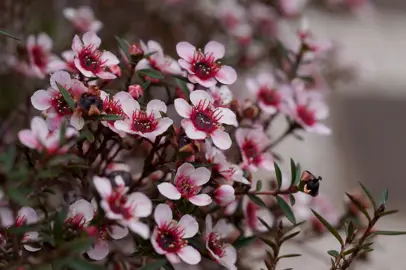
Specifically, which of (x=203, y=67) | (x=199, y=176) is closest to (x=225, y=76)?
(x=203, y=67)

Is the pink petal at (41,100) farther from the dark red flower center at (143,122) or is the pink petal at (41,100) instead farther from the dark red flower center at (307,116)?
the dark red flower center at (307,116)

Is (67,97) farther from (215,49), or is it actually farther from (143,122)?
(215,49)

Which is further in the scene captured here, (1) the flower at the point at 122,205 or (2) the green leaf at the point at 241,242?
(2) the green leaf at the point at 241,242

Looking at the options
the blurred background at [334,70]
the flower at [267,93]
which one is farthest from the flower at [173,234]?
the blurred background at [334,70]

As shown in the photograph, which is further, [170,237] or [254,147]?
[254,147]

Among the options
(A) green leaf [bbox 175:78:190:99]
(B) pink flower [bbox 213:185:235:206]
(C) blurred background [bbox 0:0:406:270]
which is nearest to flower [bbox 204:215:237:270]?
(B) pink flower [bbox 213:185:235:206]

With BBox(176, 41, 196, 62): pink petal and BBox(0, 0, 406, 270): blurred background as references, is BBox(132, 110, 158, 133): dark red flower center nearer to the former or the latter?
BBox(176, 41, 196, 62): pink petal
